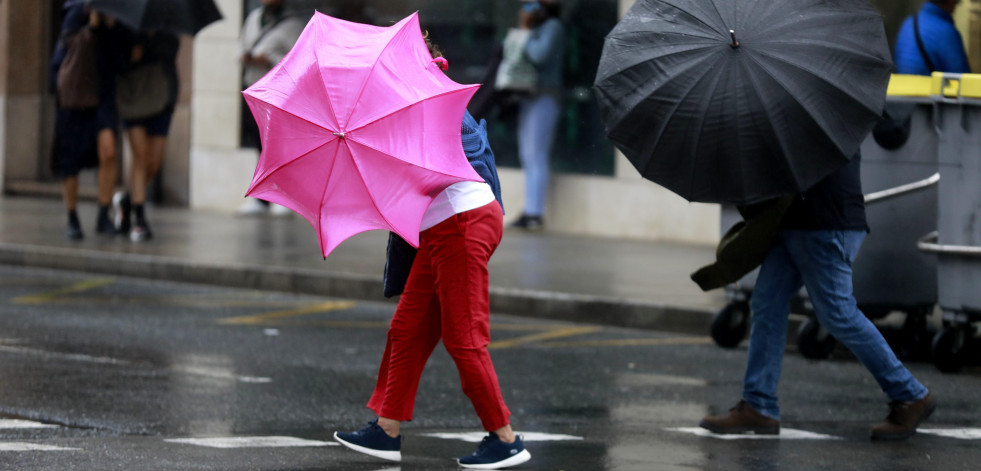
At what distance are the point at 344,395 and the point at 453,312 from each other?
Result: 1919mm

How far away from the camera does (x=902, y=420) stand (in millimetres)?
6031

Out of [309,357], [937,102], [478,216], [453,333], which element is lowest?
[309,357]

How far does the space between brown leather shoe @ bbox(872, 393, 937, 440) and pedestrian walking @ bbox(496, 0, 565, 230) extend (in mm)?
8126

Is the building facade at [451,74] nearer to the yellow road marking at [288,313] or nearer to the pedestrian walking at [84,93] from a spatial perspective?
the pedestrian walking at [84,93]

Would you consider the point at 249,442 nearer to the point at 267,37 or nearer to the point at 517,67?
the point at 517,67

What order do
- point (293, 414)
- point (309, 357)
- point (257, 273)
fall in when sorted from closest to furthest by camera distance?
point (293, 414) < point (309, 357) < point (257, 273)

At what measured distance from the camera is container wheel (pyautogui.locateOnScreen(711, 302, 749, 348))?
28.2ft

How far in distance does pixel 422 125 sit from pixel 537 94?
9.22 m

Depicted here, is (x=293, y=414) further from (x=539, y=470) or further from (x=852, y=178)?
(x=852, y=178)

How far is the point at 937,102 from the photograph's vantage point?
7523 mm

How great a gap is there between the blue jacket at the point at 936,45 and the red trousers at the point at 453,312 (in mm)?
4171

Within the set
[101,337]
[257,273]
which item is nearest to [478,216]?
[101,337]

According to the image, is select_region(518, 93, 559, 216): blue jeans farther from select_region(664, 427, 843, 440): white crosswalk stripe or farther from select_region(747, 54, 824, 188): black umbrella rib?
select_region(747, 54, 824, 188): black umbrella rib

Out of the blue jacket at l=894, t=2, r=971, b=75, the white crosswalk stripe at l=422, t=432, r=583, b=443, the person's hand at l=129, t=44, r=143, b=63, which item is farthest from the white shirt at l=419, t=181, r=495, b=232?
the person's hand at l=129, t=44, r=143, b=63
